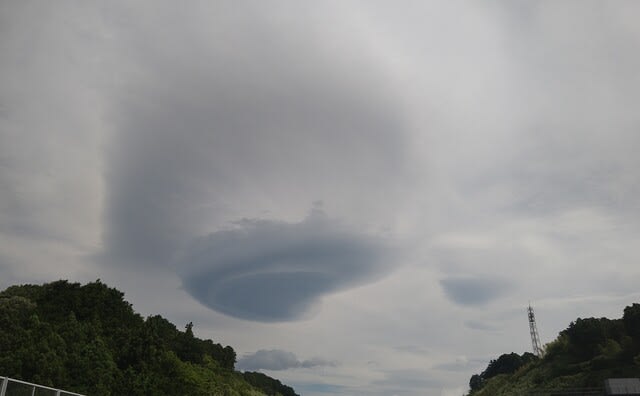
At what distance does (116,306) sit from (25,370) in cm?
3234

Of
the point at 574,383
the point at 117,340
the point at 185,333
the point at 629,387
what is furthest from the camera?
the point at 185,333

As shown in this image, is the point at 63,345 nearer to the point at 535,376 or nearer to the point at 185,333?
the point at 185,333

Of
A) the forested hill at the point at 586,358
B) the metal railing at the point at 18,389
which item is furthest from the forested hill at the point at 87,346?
the forested hill at the point at 586,358

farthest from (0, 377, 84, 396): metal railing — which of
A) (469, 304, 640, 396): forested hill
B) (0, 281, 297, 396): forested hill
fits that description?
(469, 304, 640, 396): forested hill

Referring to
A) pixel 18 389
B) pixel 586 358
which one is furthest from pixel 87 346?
pixel 586 358

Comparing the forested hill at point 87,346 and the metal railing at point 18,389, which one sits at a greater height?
the forested hill at point 87,346

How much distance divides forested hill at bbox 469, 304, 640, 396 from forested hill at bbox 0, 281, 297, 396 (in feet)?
227

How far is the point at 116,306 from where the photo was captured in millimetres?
75375

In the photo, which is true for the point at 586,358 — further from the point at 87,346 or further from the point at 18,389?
the point at 18,389

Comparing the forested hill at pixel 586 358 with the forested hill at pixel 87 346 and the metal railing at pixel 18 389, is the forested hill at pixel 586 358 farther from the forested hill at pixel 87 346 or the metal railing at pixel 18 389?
the metal railing at pixel 18 389

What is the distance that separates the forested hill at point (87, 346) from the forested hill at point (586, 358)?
227 feet

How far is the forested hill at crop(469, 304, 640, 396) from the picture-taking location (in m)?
89.7

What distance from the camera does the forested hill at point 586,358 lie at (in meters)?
89.7

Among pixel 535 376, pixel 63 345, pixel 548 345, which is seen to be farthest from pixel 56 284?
pixel 548 345
